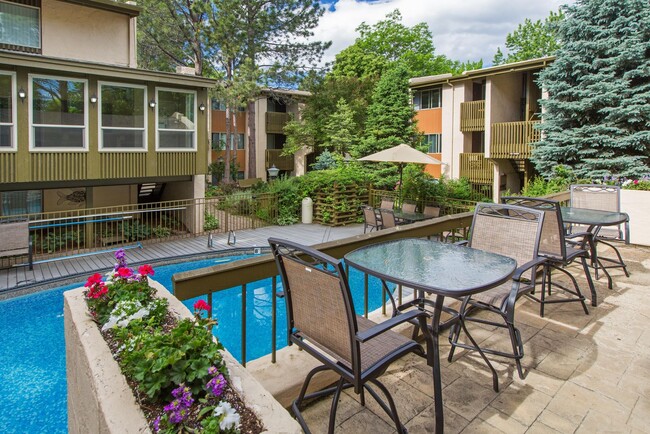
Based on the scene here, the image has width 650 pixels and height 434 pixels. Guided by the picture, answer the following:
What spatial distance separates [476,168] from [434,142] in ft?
9.61

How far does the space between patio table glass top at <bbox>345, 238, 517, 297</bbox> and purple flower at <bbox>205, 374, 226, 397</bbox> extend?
110cm

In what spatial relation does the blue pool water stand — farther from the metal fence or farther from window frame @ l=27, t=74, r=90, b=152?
window frame @ l=27, t=74, r=90, b=152

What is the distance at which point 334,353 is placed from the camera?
189cm

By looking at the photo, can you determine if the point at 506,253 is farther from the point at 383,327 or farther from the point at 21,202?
the point at 21,202

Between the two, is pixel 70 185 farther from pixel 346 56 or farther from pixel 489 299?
pixel 346 56

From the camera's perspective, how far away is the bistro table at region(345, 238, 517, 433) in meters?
2.10

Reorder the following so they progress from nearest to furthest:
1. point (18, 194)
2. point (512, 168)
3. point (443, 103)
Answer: point (18, 194) → point (512, 168) → point (443, 103)

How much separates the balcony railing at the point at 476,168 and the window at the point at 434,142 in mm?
1585

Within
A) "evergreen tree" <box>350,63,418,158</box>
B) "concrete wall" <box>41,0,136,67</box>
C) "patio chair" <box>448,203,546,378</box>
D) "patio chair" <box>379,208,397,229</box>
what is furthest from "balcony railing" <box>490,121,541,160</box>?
"concrete wall" <box>41,0,136,67</box>

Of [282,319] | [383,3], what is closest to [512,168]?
[282,319]

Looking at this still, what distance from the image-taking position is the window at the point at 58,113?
10922mm

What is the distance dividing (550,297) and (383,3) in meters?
37.9

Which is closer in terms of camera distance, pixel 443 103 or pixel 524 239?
pixel 524 239

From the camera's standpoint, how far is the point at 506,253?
3.21 metres
